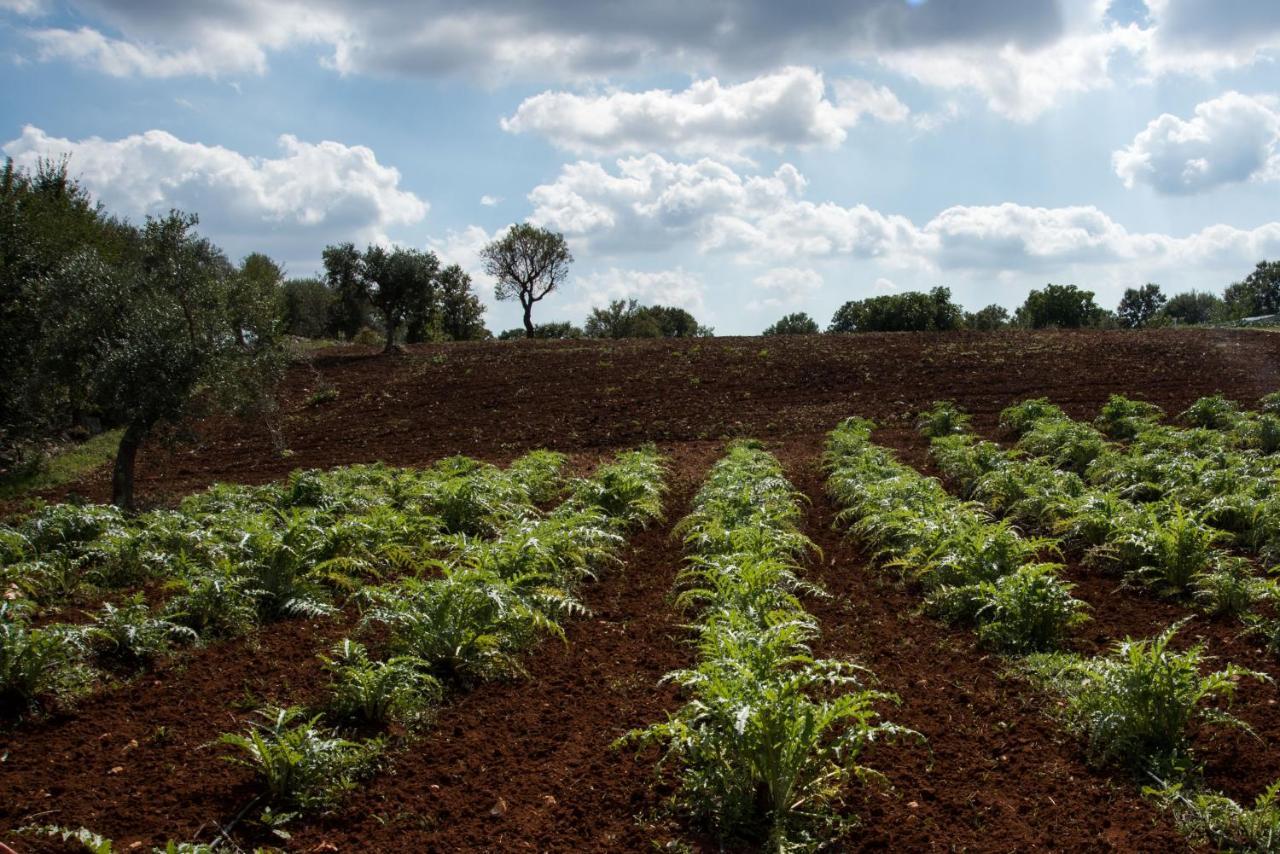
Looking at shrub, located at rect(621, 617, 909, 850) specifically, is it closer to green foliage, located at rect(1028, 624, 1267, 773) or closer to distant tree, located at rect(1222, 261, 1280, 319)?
green foliage, located at rect(1028, 624, 1267, 773)

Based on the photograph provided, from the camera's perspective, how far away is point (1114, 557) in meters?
8.59

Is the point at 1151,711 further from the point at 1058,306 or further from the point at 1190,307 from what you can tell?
the point at 1190,307

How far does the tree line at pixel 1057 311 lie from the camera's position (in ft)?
168

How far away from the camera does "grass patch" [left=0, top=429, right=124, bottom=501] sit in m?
18.6

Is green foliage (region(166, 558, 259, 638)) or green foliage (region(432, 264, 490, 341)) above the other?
green foliage (region(432, 264, 490, 341))

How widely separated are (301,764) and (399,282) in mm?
31306

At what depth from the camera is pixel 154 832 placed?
13.8 feet

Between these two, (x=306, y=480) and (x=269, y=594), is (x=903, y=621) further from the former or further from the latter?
(x=306, y=480)

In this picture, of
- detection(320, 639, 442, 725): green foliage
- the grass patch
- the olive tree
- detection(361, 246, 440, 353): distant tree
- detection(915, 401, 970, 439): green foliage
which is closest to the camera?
detection(320, 639, 442, 725): green foliage

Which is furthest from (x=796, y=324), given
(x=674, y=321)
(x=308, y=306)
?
(x=308, y=306)

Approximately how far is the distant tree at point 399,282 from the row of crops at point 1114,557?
24.0m

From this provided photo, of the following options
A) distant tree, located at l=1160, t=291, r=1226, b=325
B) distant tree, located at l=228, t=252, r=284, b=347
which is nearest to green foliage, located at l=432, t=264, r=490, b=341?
distant tree, located at l=228, t=252, r=284, b=347

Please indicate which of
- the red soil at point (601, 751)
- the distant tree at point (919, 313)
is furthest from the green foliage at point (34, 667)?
the distant tree at point (919, 313)

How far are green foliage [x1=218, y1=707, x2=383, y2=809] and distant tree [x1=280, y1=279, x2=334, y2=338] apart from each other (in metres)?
54.8
